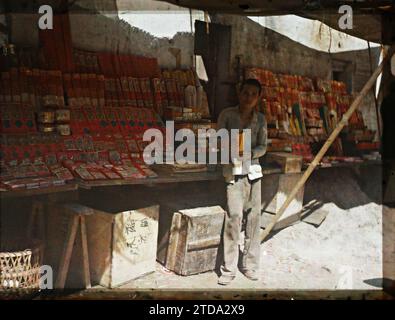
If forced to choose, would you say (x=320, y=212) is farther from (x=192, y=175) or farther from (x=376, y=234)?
(x=192, y=175)

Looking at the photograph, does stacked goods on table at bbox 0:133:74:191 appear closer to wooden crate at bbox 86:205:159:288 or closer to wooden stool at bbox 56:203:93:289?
wooden stool at bbox 56:203:93:289

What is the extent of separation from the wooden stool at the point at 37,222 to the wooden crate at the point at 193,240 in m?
1.50

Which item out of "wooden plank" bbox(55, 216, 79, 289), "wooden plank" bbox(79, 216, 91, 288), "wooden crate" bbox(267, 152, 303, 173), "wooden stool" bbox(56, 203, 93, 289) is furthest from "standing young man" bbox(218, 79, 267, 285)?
"wooden plank" bbox(55, 216, 79, 289)

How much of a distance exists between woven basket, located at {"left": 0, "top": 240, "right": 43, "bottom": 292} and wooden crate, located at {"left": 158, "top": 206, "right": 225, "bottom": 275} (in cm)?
159

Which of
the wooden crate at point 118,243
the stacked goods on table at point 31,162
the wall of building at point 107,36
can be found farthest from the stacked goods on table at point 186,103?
the stacked goods on table at point 31,162

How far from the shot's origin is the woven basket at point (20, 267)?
13.6 feet

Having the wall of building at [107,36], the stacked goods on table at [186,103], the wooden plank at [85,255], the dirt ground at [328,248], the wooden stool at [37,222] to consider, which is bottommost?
the dirt ground at [328,248]

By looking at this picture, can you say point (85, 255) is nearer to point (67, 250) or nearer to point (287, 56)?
point (67, 250)

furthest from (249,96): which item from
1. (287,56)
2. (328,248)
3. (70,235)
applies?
(287,56)

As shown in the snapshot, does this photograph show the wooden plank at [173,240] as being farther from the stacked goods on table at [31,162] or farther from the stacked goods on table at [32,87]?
the stacked goods on table at [32,87]

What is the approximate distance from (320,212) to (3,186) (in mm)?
5354

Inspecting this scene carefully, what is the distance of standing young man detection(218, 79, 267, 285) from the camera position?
204 inches

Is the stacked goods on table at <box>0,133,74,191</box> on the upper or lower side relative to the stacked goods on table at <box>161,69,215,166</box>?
lower

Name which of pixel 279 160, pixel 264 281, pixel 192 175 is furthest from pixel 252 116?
pixel 264 281
